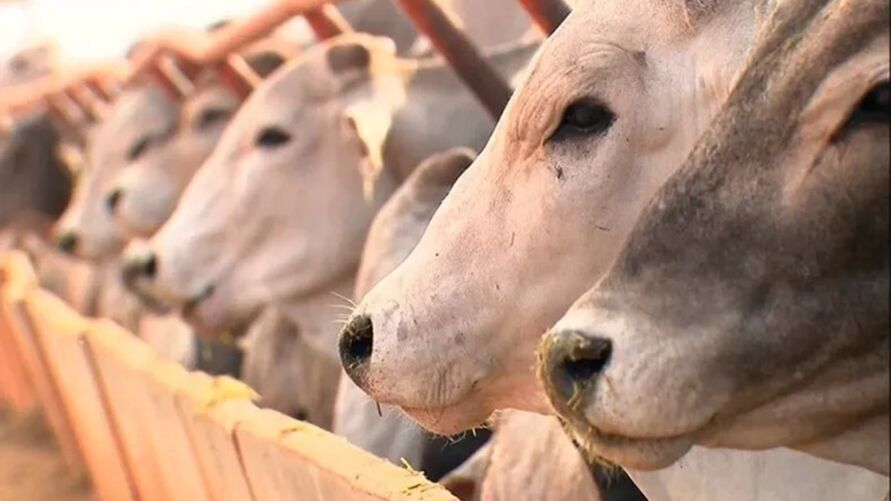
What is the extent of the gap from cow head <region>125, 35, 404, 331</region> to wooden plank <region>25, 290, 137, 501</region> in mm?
244

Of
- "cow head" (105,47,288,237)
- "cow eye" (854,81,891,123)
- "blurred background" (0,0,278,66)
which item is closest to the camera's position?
"cow eye" (854,81,891,123)

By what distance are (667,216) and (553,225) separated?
15.6 inches

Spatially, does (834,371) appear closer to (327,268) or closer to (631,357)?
(631,357)

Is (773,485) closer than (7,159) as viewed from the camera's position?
Yes

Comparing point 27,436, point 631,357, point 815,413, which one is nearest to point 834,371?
point 815,413

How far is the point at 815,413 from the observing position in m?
1.05

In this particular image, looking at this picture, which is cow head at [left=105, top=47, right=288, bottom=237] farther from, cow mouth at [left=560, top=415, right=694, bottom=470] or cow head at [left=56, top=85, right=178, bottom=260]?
cow mouth at [left=560, top=415, right=694, bottom=470]

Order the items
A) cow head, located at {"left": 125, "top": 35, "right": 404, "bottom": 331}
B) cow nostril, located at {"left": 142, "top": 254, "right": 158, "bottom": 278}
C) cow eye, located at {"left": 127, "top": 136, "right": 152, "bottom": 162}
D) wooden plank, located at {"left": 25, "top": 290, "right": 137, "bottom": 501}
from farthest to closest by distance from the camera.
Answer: cow eye, located at {"left": 127, "top": 136, "right": 152, "bottom": 162}
cow nostril, located at {"left": 142, "top": 254, "right": 158, "bottom": 278}
wooden plank, located at {"left": 25, "top": 290, "right": 137, "bottom": 501}
cow head, located at {"left": 125, "top": 35, "right": 404, "bottom": 331}

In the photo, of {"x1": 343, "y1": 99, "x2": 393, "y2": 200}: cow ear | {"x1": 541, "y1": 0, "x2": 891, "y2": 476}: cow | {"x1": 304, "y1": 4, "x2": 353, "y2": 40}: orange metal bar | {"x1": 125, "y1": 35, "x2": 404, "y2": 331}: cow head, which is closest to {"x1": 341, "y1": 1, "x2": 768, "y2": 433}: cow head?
{"x1": 541, "y1": 0, "x2": 891, "y2": 476}: cow

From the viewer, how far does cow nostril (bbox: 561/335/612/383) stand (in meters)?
1.09

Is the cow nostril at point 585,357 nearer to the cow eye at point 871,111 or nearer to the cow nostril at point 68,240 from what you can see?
the cow eye at point 871,111

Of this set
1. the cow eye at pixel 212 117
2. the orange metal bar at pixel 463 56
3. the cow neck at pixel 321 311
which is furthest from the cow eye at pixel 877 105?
the cow eye at pixel 212 117

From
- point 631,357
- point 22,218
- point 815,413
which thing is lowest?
point 22,218

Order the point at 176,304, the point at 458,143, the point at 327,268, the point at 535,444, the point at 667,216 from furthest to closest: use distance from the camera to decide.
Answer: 1. the point at 176,304
2. the point at 327,268
3. the point at 458,143
4. the point at 535,444
5. the point at 667,216
